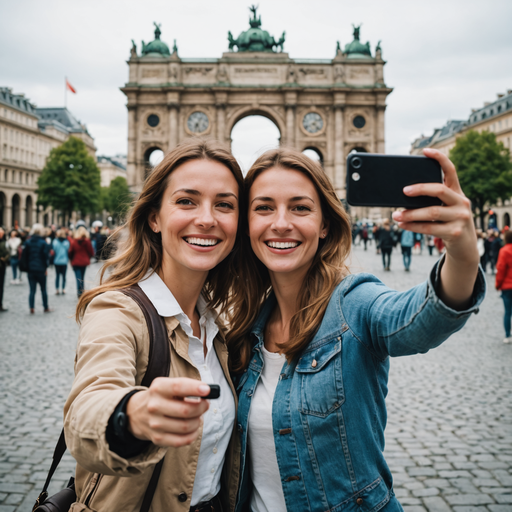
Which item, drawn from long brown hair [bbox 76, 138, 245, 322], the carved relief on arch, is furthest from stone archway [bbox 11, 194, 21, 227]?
long brown hair [bbox 76, 138, 245, 322]

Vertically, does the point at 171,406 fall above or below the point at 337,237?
below

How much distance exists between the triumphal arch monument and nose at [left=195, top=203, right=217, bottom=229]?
157 feet

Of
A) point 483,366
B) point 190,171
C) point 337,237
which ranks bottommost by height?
point 483,366

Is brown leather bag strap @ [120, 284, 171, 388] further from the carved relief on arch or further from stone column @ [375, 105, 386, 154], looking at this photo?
stone column @ [375, 105, 386, 154]

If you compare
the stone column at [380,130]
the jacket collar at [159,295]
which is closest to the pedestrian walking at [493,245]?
the jacket collar at [159,295]

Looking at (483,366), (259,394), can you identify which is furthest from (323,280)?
(483,366)

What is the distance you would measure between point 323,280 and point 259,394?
554 millimetres

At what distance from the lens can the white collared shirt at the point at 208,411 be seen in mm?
1820

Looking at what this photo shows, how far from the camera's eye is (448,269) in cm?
130

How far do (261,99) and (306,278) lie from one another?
50.1 metres

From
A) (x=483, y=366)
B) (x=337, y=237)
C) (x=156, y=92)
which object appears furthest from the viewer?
(x=156, y=92)

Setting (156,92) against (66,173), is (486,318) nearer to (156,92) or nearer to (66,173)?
(156,92)

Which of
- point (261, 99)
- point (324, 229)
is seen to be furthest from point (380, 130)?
point (324, 229)

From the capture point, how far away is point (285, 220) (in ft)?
6.48
